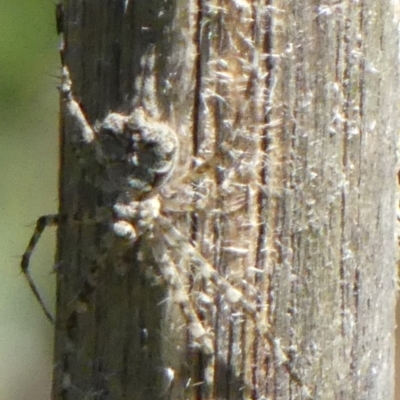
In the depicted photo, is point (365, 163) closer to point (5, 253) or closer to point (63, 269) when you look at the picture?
point (63, 269)

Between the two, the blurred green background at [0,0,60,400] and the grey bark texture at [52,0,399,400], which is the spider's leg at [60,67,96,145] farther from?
the blurred green background at [0,0,60,400]

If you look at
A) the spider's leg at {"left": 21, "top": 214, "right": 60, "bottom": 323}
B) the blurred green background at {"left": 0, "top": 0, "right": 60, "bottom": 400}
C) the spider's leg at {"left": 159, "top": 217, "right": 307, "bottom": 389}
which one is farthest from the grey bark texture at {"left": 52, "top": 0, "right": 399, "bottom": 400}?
the blurred green background at {"left": 0, "top": 0, "right": 60, "bottom": 400}

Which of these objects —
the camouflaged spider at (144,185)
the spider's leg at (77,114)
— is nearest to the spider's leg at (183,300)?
the camouflaged spider at (144,185)

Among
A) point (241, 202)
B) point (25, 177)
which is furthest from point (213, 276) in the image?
point (25, 177)

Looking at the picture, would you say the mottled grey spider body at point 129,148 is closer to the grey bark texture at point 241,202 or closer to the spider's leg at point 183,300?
the grey bark texture at point 241,202

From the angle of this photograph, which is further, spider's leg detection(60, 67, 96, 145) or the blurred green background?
the blurred green background

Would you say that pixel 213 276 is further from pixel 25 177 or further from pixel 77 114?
pixel 25 177
